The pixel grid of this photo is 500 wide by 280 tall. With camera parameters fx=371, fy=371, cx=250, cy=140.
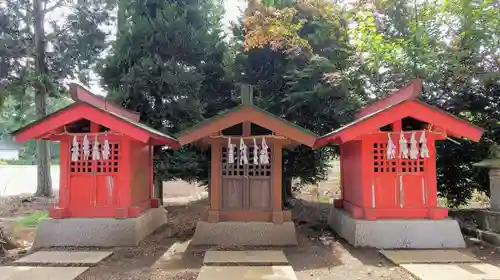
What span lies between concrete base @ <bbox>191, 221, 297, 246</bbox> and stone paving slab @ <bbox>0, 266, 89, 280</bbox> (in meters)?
2.66

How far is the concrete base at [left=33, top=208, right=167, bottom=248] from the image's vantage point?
861 cm

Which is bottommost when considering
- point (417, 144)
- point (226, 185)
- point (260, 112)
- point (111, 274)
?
point (111, 274)

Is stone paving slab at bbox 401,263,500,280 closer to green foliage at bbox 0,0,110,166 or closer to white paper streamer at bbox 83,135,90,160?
white paper streamer at bbox 83,135,90,160

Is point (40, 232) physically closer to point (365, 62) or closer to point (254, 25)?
point (254, 25)

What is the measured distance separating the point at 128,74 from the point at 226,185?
660 centimetres

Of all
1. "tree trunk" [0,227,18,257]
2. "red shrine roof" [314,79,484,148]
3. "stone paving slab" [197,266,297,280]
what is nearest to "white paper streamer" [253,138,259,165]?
"red shrine roof" [314,79,484,148]

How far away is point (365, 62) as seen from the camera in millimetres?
12383

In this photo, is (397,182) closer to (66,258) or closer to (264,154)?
(264,154)

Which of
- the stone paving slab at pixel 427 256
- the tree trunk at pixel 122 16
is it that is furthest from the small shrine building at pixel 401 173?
the tree trunk at pixel 122 16

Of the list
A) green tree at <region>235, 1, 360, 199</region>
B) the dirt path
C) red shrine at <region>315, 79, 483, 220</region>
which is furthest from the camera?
green tree at <region>235, 1, 360, 199</region>

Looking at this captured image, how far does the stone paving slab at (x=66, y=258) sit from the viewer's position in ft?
23.5

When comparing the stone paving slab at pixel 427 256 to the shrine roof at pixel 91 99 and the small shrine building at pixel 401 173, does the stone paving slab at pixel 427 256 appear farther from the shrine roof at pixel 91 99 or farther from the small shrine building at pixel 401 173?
the shrine roof at pixel 91 99

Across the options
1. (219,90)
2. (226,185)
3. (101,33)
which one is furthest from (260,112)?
(101,33)

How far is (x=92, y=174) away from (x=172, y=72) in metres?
5.68
